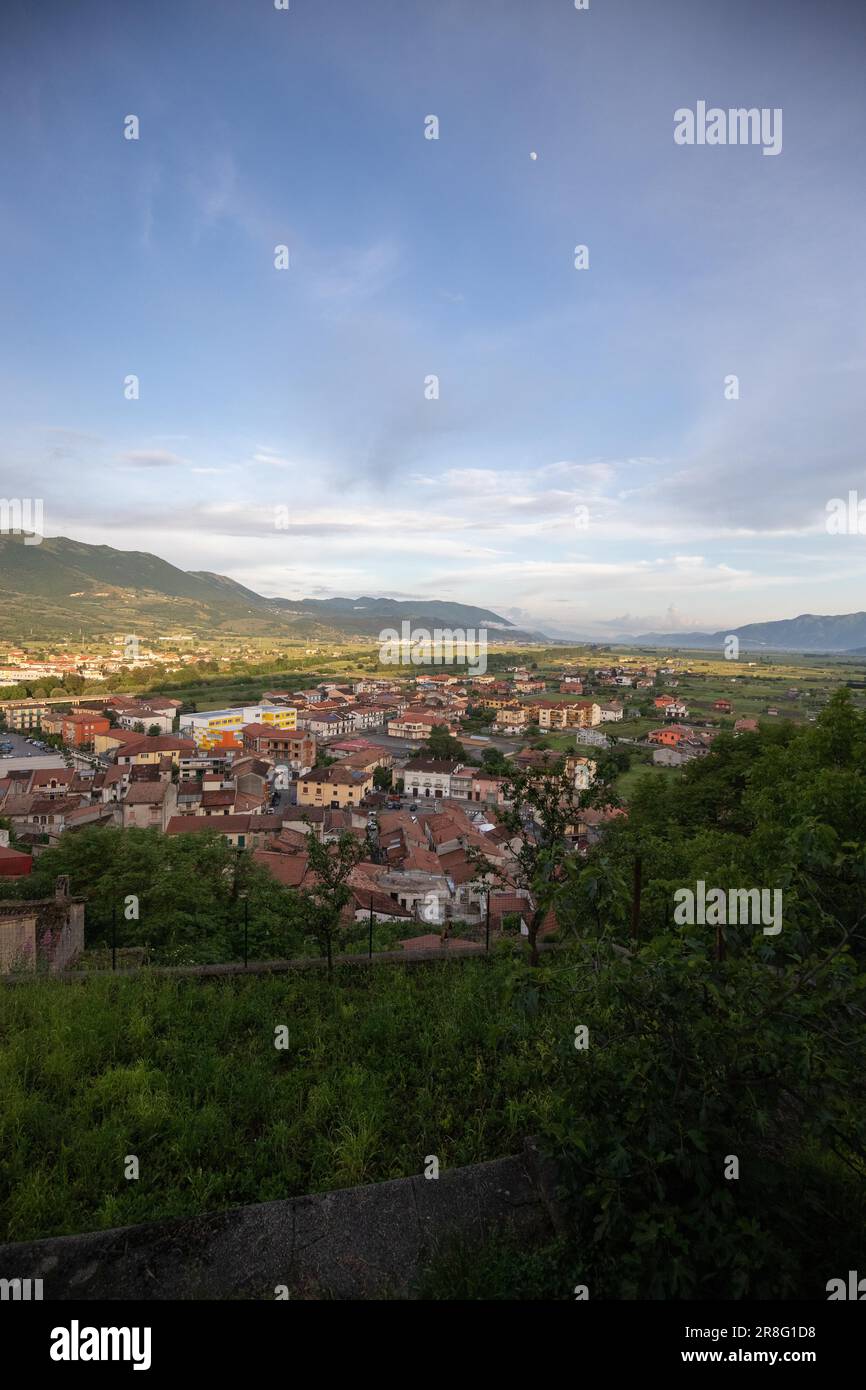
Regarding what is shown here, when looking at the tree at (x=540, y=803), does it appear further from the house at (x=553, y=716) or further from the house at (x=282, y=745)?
the house at (x=553, y=716)

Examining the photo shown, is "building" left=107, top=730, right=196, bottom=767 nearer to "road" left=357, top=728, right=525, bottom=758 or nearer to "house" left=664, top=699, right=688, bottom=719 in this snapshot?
"road" left=357, top=728, right=525, bottom=758

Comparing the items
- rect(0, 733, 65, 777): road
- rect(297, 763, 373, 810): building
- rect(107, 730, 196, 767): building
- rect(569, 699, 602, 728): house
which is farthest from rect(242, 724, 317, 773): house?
rect(569, 699, 602, 728): house

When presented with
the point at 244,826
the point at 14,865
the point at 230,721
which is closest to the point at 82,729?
the point at 230,721

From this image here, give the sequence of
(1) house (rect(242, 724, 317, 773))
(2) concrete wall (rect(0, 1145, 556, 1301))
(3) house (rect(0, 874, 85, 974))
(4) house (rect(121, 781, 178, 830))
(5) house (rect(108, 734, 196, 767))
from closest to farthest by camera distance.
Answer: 1. (2) concrete wall (rect(0, 1145, 556, 1301))
2. (3) house (rect(0, 874, 85, 974))
3. (4) house (rect(121, 781, 178, 830))
4. (5) house (rect(108, 734, 196, 767))
5. (1) house (rect(242, 724, 317, 773))

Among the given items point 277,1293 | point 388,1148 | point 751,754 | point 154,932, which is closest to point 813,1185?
point 388,1148

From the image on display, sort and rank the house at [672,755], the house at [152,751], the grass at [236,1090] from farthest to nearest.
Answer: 1. the house at [672,755]
2. the house at [152,751]
3. the grass at [236,1090]

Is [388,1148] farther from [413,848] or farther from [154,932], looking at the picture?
[413,848]

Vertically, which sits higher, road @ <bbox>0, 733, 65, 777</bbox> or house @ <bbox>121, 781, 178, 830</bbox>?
house @ <bbox>121, 781, 178, 830</bbox>

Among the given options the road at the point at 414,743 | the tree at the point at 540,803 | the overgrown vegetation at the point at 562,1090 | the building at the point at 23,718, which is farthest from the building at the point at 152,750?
the tree at the point at 540,803

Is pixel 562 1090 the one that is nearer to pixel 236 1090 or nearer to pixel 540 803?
pixel 236 1090

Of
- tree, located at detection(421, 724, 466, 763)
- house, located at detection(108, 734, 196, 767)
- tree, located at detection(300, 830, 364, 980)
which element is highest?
tree, located at detection(300, 830, 364, 980)
